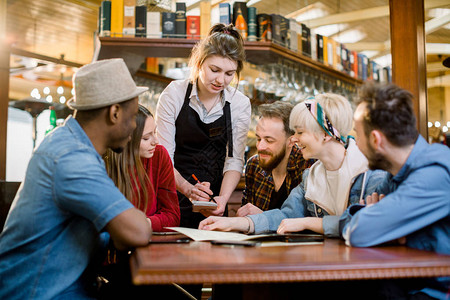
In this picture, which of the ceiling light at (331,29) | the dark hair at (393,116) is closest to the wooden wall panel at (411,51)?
the dark hair at (393,116)

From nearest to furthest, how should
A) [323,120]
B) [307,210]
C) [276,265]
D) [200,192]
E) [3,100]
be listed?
[276,265]
[323,120]
[307,210]
[200,192]
[3,100]

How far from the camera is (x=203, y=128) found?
2.63 meters

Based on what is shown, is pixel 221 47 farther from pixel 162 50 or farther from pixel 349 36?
→ pixel 349 36

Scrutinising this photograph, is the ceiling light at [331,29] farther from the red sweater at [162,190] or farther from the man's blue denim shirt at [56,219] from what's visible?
the man's blue denim shirt at [56,219]

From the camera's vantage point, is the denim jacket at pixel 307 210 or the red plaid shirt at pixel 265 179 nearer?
the denim jacket at pixel 307 210

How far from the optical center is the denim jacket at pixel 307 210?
1629 mm

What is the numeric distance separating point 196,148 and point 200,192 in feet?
1.28

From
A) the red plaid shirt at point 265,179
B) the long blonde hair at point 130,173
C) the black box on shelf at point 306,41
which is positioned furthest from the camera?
the black box on shelf at point 306,41

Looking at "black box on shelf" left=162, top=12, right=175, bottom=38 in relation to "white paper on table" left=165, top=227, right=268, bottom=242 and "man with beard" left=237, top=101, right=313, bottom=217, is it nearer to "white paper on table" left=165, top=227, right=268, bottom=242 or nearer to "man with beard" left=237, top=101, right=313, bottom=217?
"man with beard" left=237, top=101, right=313, bottom=217

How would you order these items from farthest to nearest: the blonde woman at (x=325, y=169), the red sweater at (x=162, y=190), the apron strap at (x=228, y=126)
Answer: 1. the apron strap at (x=228, y=126)
2. the red sweater at (x=162, y=190)
3. the blonde woman at (x=325, y=169)

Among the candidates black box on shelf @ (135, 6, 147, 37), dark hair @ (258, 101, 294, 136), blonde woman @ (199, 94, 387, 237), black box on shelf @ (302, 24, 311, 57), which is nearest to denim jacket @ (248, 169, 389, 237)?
blonde woman @ (199, 94, 387, 237)

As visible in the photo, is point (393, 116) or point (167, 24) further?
point (167, 24)

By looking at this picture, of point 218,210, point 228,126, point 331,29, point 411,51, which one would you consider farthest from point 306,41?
point 218,210

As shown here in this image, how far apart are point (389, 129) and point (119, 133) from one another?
0.83 m
